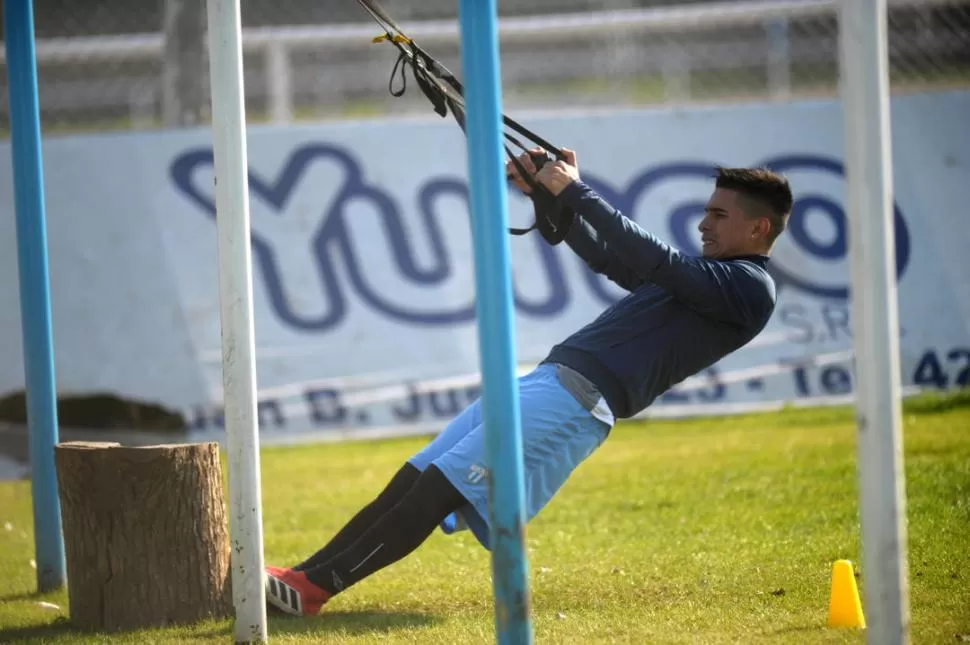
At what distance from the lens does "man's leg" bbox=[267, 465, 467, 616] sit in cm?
470

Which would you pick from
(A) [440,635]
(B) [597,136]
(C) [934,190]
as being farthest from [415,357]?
(A) [440,635]

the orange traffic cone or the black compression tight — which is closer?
the orange traffic cone

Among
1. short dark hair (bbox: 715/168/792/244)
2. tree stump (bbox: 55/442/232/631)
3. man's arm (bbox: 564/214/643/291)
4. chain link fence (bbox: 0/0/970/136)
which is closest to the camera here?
tree stump (bbox: 55/442/232/631)

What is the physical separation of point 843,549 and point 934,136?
6.01m

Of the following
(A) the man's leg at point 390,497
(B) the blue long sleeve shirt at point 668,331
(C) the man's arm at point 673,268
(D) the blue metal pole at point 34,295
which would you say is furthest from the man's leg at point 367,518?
(D) the blue metal pole at point 34,295

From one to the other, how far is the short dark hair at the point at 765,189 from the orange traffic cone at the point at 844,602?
125 cm

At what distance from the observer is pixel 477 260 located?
3.54 m

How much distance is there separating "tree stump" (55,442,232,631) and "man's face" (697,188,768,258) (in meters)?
2.08

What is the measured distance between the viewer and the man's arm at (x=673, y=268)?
14.0 ft

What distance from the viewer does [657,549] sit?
5.84 meters

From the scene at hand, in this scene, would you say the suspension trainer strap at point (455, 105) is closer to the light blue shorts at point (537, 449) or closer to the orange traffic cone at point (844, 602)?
the light blue shorts at point (537, 449)

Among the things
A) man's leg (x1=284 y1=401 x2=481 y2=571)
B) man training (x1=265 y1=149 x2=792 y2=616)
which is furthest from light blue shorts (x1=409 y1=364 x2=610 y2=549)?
man's leg (x1=284 y1=401 x2=481 y2=571)

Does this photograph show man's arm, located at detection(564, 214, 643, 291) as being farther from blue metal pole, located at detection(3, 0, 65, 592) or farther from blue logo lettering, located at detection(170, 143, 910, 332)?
blue logo lettering, located at detection(170, 143, 910, 332)

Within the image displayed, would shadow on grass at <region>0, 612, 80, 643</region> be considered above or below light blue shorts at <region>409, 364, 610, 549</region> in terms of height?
below
